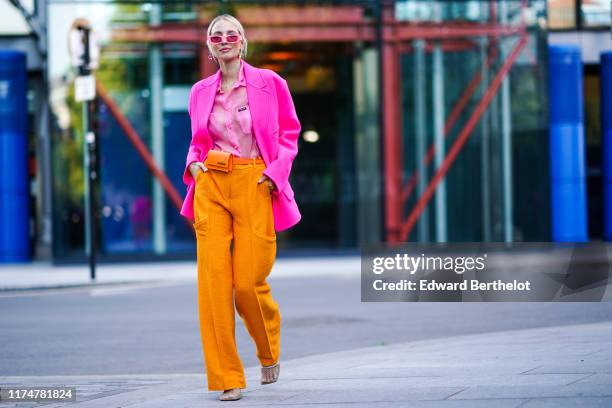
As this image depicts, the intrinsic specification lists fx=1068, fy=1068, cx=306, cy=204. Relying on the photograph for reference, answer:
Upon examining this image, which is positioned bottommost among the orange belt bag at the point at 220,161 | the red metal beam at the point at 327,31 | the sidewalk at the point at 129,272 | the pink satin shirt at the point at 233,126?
the sidewalk at the point at 129,272

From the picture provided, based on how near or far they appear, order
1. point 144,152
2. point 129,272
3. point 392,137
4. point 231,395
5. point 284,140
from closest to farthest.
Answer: point 231,395 → point 284,140 → point 129,272 → point 144,152 → point 392,137

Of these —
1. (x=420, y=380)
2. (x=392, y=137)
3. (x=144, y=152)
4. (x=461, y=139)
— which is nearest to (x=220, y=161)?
(x=420, y=380)

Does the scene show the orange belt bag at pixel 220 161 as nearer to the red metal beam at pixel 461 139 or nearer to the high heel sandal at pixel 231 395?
the high heel sandal at pixel 231 395

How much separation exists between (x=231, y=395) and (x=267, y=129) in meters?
1.47

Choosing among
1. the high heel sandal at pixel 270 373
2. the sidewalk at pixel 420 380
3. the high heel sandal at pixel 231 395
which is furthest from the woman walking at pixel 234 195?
the sidewalk at pixel 420 380

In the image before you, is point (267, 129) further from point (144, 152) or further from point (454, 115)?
point (454, 115)

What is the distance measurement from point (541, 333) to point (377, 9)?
44.0ft

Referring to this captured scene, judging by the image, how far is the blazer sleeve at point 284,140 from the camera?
589 centimetres

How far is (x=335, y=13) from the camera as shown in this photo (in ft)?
69.5

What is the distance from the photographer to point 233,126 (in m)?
5.90

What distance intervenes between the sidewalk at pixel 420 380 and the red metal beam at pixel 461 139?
13.1 metres

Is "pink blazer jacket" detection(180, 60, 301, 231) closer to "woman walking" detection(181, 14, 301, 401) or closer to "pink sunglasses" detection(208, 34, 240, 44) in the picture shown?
"woman walking" detection(181, 14, 301, 401)

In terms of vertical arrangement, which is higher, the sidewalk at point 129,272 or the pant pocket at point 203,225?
the pant pocket at point 203,225

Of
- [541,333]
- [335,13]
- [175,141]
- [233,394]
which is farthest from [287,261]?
[233,394]
